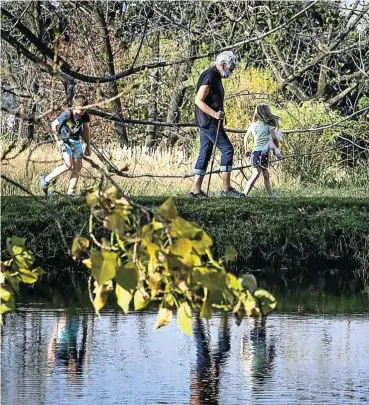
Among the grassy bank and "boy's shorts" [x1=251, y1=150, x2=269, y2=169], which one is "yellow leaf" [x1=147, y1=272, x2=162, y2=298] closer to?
the grassy bank

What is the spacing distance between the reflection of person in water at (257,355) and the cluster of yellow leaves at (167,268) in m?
4.20

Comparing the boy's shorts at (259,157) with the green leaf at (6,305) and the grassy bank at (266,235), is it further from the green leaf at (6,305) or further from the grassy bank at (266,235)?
the green leaf at (6,305)

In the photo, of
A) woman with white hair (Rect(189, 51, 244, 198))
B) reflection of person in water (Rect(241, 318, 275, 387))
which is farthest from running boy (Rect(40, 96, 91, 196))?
reflection of person in water (Rect(241, 318, 275, 387))

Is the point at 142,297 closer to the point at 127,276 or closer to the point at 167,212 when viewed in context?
the point at 127,276

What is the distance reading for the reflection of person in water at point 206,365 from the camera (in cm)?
686

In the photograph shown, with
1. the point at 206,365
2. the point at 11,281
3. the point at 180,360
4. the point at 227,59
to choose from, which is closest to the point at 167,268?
the point at 11,281

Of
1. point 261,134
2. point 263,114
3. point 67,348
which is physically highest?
point 263,114

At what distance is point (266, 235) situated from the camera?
12719 millimetres

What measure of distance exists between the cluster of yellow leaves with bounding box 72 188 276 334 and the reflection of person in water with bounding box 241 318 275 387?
420 centimetres

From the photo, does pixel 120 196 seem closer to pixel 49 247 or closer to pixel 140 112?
pixel 49 247

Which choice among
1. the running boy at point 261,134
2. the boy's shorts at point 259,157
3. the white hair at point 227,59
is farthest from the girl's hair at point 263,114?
the white hair at point 227,59

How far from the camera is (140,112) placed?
997 inches

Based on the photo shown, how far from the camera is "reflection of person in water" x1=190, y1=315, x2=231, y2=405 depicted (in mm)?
6855

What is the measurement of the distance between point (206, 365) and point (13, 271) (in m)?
4.51
